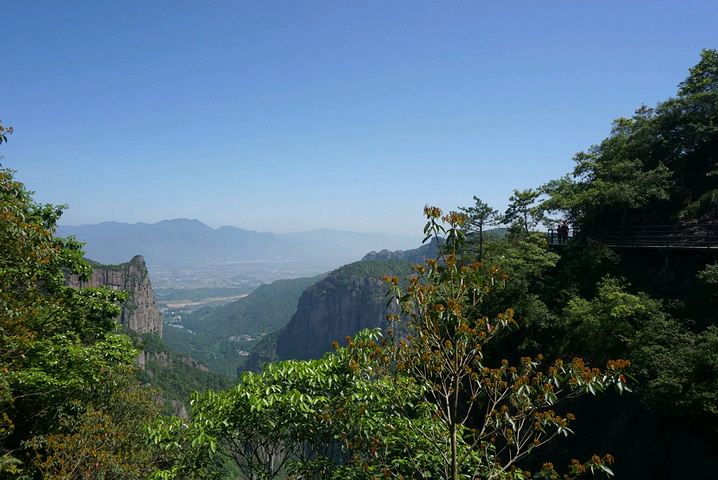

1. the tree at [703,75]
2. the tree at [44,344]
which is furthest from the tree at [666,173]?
the tree at [44,344]

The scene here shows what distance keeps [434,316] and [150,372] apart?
107m

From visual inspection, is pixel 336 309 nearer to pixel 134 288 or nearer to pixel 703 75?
pixel 134 288

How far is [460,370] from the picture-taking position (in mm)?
4441

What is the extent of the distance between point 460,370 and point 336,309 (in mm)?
170361

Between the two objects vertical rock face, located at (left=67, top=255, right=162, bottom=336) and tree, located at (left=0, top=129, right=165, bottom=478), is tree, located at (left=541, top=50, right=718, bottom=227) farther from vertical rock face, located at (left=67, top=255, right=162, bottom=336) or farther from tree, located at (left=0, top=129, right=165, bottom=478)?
vertical rock face, located at (left=67, top=255, right=162, bottom=336)

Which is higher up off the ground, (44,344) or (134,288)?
(44,344)

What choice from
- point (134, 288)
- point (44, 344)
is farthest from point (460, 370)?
point (134, 288)

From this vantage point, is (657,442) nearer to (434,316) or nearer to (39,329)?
(434,316)

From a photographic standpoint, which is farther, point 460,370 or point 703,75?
point 703,75

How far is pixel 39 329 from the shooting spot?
10484 millimetres

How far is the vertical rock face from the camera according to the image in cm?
12250

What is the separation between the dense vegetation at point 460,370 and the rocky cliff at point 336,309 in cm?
13477

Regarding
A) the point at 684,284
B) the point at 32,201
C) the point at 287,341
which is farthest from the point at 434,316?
the point at 287,341

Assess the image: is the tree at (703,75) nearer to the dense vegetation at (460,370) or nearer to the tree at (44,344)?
the dense vegetation at (460,370)
